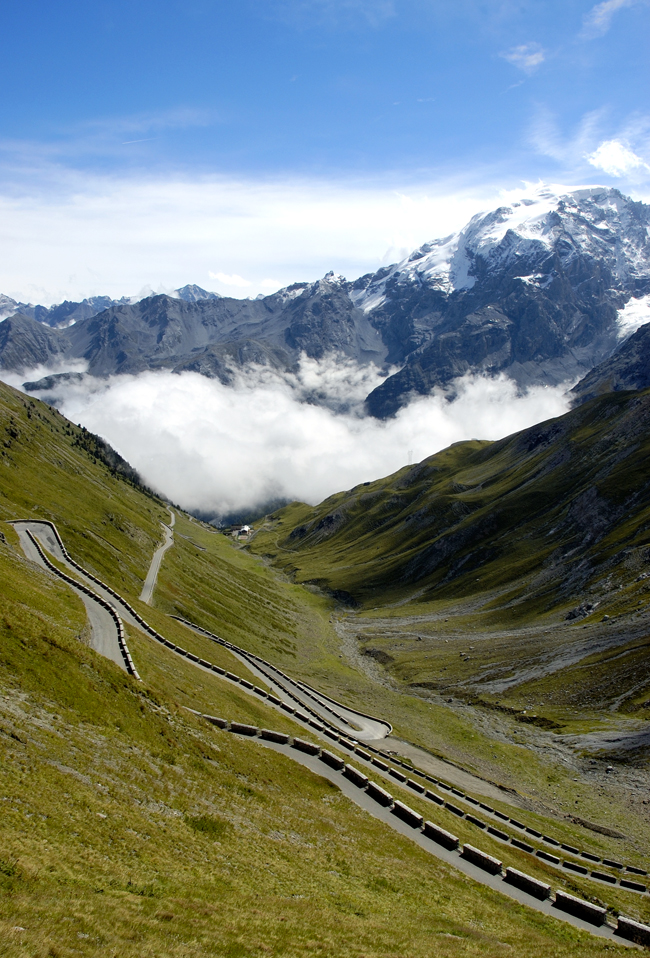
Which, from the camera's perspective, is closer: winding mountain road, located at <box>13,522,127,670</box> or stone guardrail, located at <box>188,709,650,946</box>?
stone guardrail, located at <box>188,709,650,946</box>

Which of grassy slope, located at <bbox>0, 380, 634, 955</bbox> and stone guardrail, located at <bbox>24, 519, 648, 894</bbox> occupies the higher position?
grassy slope, located at <bbox>0, 380, 634, 955</bbox>

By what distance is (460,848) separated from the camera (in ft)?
144

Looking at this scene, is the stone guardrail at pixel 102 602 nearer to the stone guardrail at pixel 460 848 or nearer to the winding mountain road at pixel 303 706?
the winding mountain road at pixel 303 706

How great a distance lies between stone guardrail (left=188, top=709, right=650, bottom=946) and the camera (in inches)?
1491

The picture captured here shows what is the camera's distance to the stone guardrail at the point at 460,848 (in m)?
37.9

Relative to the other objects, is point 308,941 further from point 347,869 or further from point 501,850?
point 501,850

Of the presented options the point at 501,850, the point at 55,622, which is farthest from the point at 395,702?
the point at 55,622

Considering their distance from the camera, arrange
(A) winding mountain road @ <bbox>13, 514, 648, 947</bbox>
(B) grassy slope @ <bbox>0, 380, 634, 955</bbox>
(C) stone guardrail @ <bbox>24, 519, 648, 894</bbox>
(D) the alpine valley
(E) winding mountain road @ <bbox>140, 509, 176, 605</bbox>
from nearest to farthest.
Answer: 1. (B) grassy slope @ <bbox>0, 380, 634, 955</bbox>
2. (D) the alpine valley
3. (A) winding mountain road @ <bbox>13, 514, 648, 947</bbox>
4. (C) stone guardrail @ <bbox>24, 519, 648, 894</bbox>
5. (E) winding mountain road @ <bbox>140, 509, 176, 605</bbox>

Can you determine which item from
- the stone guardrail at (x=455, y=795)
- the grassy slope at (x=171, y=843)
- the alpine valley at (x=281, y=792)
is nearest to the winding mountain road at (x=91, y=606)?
the alpine valley at (x=281, y=792)

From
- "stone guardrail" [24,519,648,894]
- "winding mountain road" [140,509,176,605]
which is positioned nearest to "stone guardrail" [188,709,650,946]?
"stone guardrail" [24,519,648,894]

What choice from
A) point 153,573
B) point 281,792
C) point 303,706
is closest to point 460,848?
point 281,792

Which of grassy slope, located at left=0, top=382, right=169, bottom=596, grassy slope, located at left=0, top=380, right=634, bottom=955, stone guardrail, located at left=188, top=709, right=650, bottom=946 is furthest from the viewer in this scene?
grassy slope, located at left=0, top=382, right=169, bottom=596

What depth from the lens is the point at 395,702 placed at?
122m

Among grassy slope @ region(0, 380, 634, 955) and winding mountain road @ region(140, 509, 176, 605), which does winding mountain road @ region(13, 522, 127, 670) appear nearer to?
grassy slope @ region(0, 380, 634, 955)
